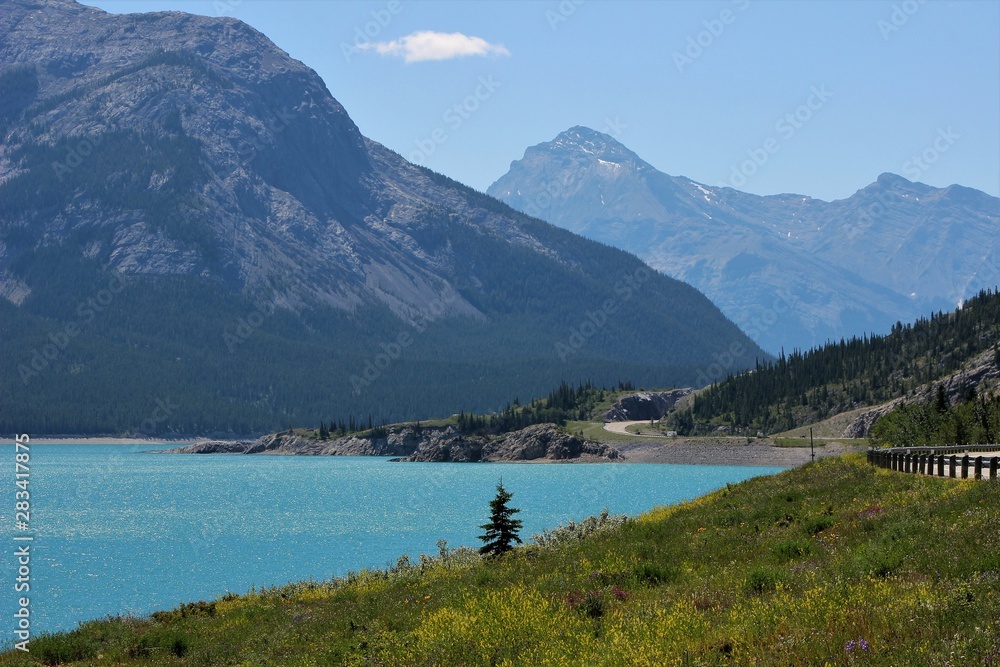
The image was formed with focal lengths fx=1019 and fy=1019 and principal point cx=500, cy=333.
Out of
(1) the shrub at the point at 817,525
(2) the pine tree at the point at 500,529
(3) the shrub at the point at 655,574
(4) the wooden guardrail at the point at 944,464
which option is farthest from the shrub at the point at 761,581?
(2) the pine tree at the point at 500,529

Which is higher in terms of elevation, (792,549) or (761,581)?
(792,549)

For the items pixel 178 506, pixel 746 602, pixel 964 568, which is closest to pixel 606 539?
pixel 746 602

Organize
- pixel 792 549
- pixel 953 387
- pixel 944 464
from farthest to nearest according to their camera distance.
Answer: pixel 953 387
pixel 944 464
pixel 792 549

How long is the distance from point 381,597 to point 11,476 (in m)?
169

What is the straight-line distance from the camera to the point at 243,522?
105 meters

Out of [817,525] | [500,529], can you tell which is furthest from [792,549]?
[500,529]

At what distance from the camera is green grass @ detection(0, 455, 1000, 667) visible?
60.3 ft

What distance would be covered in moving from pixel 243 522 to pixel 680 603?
3514 inches

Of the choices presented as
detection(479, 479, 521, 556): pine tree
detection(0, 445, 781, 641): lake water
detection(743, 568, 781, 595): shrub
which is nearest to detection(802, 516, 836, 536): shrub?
detection(743, 568, 781, 595): shrub

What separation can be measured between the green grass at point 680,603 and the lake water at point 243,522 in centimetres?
1984

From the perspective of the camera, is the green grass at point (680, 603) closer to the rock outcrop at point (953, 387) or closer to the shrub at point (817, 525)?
the shrub at point (817, 525)

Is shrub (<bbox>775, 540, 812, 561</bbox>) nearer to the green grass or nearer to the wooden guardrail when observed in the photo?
the green grass

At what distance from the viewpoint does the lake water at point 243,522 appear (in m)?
63.0

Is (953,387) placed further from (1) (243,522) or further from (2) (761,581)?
(2) (761,581)
